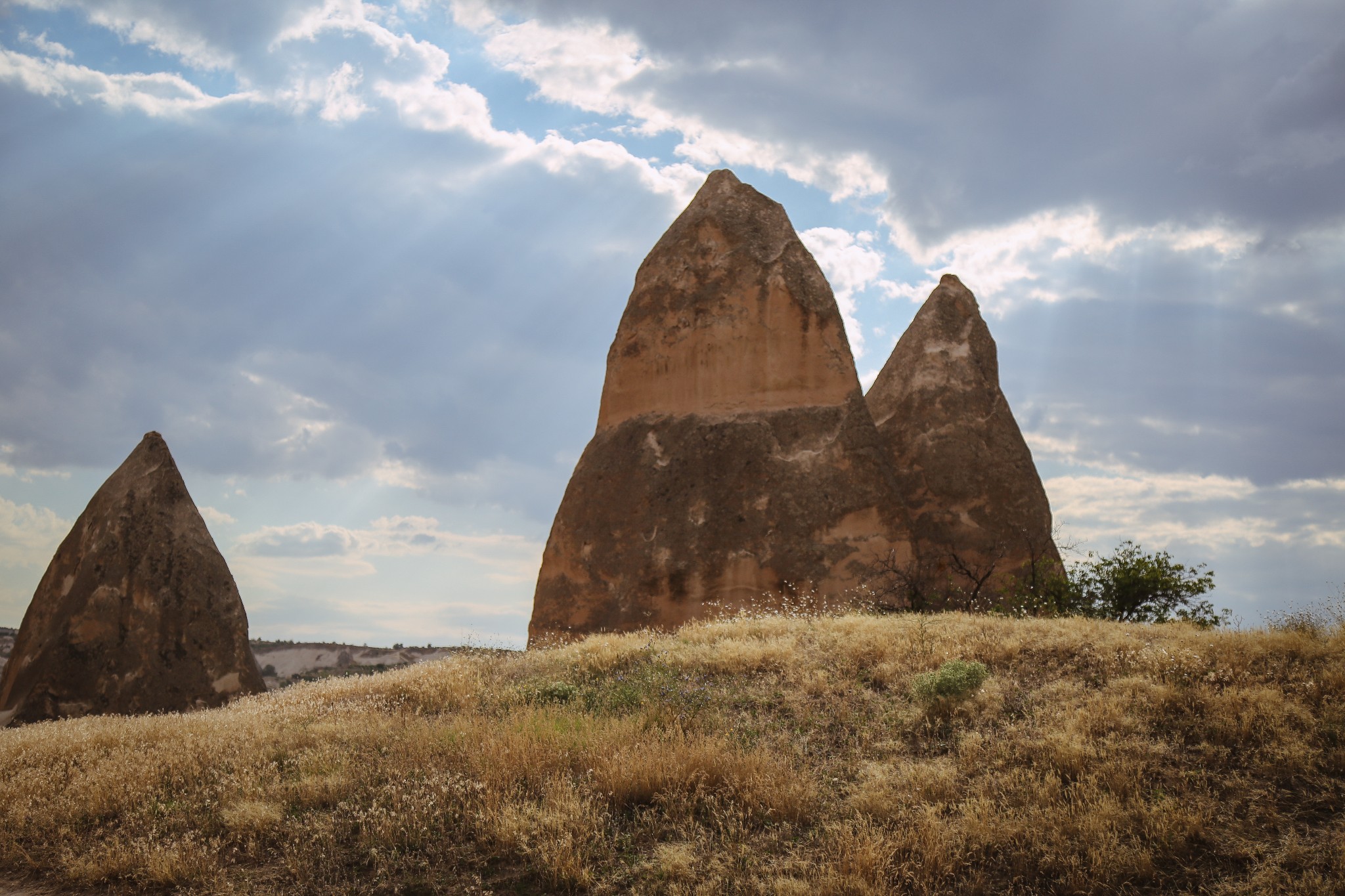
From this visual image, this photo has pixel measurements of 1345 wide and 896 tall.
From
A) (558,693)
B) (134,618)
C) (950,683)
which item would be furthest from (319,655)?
(950,683)

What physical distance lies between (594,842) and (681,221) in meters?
12.2

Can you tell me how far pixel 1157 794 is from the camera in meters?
5.98

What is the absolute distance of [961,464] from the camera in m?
15.4

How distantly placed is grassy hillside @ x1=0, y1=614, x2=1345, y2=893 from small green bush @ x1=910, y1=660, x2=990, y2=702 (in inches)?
1.2

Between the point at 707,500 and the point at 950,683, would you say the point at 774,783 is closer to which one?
the point at 950,683

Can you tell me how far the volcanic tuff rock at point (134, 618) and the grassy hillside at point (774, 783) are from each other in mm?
2977

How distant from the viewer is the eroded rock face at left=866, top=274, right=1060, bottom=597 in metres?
15.1

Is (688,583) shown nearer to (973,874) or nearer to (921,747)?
(921,747)

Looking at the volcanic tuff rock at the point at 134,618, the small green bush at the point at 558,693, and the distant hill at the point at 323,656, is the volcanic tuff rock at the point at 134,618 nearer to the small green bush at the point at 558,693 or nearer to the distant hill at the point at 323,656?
the small green bush at the point at 558,693

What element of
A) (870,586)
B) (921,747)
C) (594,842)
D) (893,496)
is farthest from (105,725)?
(893,496)

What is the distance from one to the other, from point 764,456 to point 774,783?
25.8 feet

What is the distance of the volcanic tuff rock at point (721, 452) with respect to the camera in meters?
13.4

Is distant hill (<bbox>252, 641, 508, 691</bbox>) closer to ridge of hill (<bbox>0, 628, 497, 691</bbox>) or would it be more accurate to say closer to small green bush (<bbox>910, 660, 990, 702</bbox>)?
ridge of hill (<bbox>0, 628, 497, 691</bbox>)

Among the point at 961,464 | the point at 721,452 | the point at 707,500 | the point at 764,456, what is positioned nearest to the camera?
the point at 707,500
